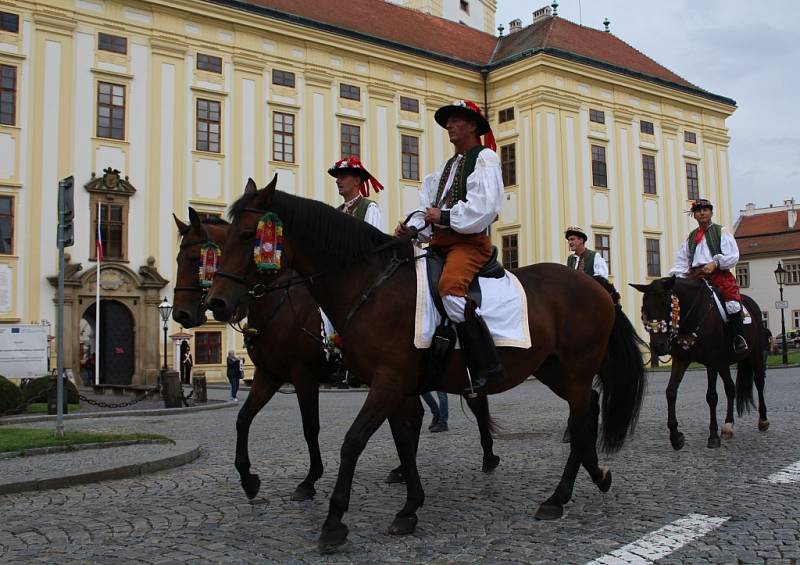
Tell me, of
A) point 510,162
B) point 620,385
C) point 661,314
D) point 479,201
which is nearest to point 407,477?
point 479,201

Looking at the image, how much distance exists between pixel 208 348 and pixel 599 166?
21371mm

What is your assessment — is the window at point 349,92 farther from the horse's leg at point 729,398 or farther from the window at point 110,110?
the horse's leg at point 729,398

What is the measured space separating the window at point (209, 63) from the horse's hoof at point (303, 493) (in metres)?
27.8

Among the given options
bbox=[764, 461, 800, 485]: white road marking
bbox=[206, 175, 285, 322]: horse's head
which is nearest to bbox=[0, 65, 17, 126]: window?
bbox=[206, 175, 285, 322]: horse's head

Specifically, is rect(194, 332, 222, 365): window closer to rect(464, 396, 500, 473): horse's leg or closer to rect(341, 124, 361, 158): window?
rect(341, 124, 361, 158): window

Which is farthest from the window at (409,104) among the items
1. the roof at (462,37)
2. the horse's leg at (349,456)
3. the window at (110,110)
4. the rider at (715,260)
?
the horse's leg at (349,456)

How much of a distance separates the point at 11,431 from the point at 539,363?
884 centimetres

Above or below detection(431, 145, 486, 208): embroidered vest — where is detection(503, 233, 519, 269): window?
above

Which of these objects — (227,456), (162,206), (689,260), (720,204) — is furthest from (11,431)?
(720,204)

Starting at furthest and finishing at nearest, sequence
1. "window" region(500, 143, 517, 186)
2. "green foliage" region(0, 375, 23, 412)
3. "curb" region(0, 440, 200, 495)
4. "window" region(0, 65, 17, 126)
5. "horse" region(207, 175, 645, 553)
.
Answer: "window" region(500, 143, 517, 186) → "window" region(0, 65, 17, 126) → "green foliage" region(0, 375, 23, 412) → "curb" region(0, 440, 200, 495) → "horse" region(207, 175, 645, 553)

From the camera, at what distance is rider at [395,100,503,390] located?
214 inches

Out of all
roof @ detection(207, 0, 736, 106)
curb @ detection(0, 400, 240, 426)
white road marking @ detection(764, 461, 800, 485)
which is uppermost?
roof @ detection(207, 0, 736, 106)

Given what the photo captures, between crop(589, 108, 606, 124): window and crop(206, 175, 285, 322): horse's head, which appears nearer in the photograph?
crop(206, 175, 285, 322): horse's head

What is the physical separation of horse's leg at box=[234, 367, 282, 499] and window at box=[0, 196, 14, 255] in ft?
79.0
